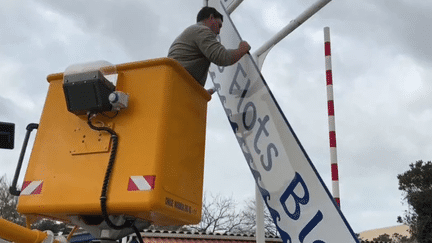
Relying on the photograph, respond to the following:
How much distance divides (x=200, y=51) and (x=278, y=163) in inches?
34.1

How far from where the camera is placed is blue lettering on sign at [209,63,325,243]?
254 centimetres

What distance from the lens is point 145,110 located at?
2.35 m

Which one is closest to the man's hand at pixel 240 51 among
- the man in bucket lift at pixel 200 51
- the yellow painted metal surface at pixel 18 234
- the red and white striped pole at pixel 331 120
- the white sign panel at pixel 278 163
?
the man in bucket lift at pixel 200 51

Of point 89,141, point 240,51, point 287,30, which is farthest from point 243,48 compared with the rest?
point 89,141

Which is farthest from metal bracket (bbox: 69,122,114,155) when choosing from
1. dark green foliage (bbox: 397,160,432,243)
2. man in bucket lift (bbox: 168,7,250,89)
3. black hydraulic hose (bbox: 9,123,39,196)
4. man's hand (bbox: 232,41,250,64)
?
dark green foliage (bbox: 397,160,432,243)

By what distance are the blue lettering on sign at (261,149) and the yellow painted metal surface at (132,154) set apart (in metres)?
0.45

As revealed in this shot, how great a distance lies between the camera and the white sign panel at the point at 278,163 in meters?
2.42

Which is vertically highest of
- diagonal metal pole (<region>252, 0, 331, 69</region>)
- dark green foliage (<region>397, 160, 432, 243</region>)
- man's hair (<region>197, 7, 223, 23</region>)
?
dark green foliage (<region>397, 160, 432, 243</region>)

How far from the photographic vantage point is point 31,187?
2.45m

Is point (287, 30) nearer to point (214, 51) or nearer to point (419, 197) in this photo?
point (214, 51)

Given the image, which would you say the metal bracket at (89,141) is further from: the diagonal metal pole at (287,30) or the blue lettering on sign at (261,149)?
the diagonal metal pole at (287,30)

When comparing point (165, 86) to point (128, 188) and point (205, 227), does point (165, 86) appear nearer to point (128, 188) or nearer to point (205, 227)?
point (128, 188)

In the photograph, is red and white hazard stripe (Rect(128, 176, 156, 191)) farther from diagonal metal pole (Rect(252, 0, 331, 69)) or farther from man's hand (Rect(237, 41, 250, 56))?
diagonal metal pole (Rect(252, 0, 331, 69))

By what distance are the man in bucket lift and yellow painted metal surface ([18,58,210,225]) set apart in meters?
0.26
